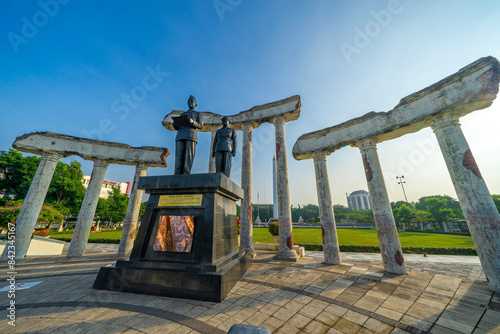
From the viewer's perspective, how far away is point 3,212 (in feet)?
41.8

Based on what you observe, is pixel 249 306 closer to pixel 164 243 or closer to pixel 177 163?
pixel 164 243

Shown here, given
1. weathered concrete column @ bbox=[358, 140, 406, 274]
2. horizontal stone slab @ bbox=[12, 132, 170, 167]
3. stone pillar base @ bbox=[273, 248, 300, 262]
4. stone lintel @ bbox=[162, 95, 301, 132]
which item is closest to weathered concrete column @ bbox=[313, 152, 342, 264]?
stone pillar base @ bbox=[273, 248, 300, 262]

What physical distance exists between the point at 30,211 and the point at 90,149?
14.4ft

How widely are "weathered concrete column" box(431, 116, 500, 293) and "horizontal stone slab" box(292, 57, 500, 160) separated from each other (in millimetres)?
528

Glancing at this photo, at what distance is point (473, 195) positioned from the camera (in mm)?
5352

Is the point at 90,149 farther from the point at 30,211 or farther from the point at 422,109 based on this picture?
the point at 422,109

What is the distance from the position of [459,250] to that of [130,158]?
88.0 feet

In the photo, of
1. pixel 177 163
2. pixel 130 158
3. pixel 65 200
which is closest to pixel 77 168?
pixel 65 200

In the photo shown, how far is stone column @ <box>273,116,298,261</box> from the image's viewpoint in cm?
863

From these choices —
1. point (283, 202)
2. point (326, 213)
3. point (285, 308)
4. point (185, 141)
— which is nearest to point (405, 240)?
point (326, 213)

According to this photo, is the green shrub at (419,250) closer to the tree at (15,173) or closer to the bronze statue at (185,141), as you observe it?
the bronze statue at (185,141)

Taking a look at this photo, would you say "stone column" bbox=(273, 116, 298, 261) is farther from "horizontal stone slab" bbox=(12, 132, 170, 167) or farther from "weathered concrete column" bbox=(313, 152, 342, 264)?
"horizontal stone slab" bbox=(12, 132, 170, 167)

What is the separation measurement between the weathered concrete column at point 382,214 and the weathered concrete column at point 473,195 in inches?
77.8

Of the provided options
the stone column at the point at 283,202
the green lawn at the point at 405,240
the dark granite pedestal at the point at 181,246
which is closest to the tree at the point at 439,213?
the green lawn at the point at 405,240
